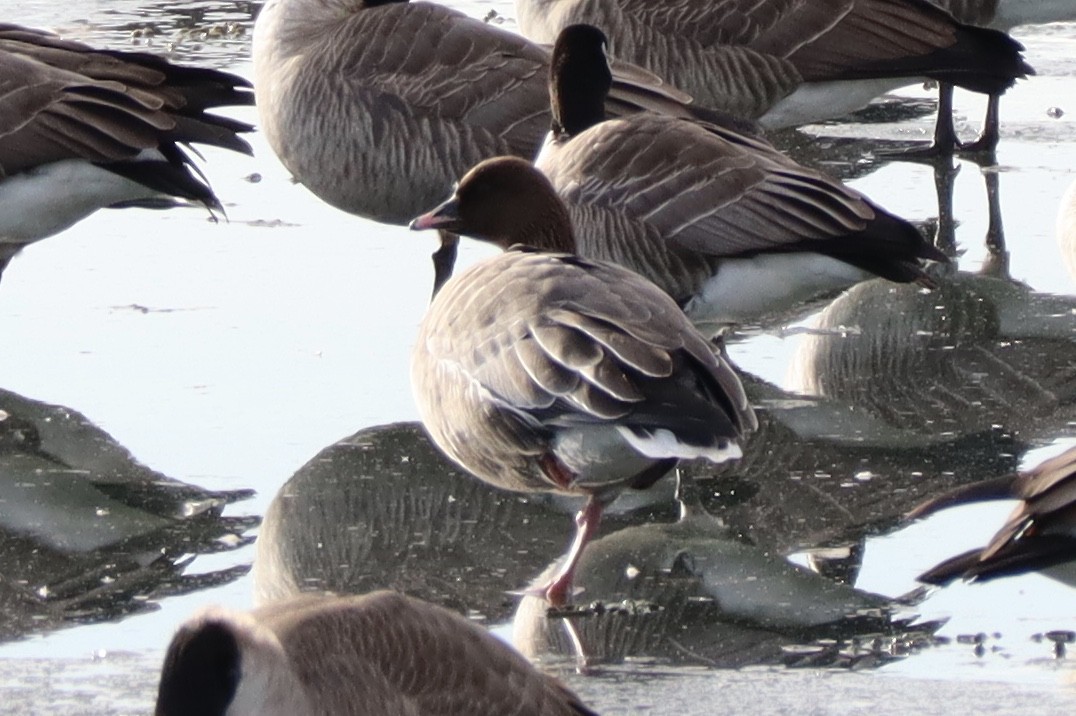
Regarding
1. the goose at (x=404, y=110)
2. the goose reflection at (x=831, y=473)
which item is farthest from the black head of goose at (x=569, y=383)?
the goose at (x=404, y=110)

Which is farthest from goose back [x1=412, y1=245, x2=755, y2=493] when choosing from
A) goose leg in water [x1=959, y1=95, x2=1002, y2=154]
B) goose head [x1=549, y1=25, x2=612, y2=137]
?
goose leg in water [x1=959, y1=95, x2=1002, y2=154]

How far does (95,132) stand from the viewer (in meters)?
7.09

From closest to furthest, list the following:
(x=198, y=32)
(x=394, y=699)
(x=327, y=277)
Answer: (x=394, y=699), (x=327, y=277), (x=198, y=32)

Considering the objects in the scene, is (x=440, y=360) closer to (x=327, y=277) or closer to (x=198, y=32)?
(x=327, y=277)

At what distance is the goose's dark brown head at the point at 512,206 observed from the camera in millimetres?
5676

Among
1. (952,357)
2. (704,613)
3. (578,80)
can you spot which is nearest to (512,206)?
(704,613)

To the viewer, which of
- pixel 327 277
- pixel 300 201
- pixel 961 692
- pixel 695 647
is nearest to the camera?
pixel 961 692

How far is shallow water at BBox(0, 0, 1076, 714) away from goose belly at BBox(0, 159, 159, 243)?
11.4 inches

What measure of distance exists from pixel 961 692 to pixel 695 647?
66 centimetres

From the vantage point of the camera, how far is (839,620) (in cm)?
471

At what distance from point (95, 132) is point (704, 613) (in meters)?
3.33

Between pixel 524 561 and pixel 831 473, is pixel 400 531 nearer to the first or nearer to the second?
pixel 524 561

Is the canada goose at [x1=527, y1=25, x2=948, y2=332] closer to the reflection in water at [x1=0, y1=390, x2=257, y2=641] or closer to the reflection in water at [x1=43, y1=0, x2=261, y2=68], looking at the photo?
the reflection in water at [x1=0, y1=390, x2=257, y2=641]

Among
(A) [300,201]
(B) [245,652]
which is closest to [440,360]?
(B) [245,652]
